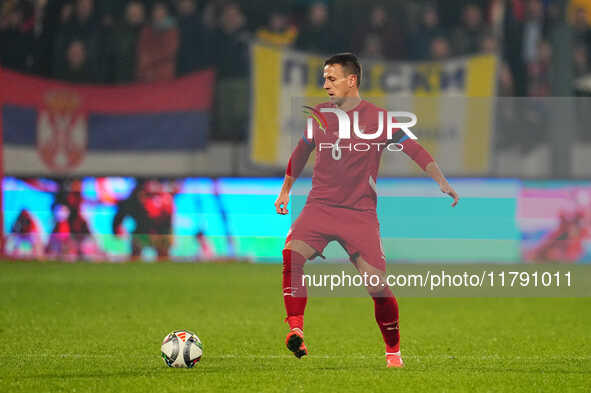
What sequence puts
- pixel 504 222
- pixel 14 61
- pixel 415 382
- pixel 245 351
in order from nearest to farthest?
pixel 415 382 < pixel 245 351 < pixel 504 222 < pixel 14 61

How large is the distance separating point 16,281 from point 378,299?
7478 millimetres

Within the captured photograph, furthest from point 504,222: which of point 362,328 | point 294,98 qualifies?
point 362,328

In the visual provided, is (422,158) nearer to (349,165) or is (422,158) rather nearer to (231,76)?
(349,165)

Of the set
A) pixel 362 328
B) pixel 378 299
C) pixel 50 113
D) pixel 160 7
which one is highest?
pixel 160 7

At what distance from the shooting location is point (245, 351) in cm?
863

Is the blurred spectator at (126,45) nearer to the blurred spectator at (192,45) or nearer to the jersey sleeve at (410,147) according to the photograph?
the blurred spectator at (192,45)

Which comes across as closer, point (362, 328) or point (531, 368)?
point (531, 368)

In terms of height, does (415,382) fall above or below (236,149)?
below

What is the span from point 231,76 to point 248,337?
7359 millimetres

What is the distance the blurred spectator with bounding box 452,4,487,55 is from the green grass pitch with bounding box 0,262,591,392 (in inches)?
166

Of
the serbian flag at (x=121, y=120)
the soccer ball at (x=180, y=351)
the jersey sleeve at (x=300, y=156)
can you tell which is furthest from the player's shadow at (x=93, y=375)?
the serbian flag at (x=121, y=120)

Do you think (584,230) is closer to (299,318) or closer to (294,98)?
(294,98)

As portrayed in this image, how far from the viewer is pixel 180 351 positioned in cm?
757

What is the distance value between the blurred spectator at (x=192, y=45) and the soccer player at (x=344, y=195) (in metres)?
8.98
